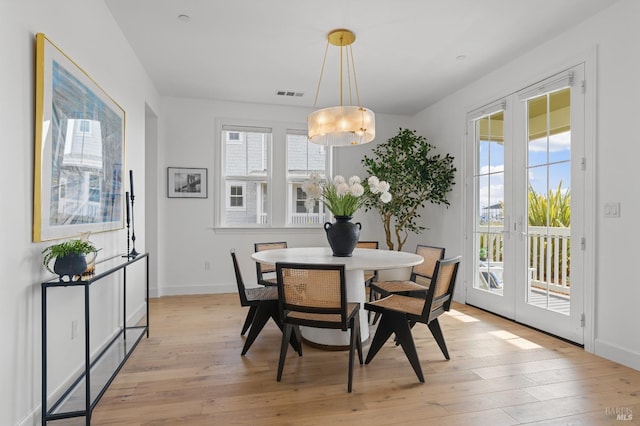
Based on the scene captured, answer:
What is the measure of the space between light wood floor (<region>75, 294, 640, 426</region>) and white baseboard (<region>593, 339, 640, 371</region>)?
63 mm

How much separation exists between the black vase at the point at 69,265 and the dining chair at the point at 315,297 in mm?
1011

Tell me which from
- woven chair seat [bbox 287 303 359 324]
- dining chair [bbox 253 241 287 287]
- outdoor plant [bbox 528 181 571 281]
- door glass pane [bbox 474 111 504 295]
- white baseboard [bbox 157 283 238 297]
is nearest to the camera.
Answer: woven chair seat [bbox 287 303 359 324]

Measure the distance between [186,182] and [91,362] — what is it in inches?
113

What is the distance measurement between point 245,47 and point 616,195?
10.8ft

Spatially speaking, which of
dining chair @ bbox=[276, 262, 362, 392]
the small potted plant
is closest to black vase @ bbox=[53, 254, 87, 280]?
the small potted plant

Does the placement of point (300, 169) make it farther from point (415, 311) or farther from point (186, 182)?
point (415, 311)

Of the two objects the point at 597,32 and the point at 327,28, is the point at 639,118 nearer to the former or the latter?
the point at 597,32

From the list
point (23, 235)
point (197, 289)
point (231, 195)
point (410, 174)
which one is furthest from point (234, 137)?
point (23, 235)

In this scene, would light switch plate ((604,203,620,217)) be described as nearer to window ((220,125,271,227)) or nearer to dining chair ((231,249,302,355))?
dining chair ((231,249,302,355))

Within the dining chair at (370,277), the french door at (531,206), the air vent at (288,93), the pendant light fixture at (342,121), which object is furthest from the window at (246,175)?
the french door at (531,206)

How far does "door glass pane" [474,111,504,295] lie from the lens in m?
4.02

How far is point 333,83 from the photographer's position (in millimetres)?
4449

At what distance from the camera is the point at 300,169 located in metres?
5.50

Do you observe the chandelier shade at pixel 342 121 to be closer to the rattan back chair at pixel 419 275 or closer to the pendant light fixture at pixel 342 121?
the pendant light fixture at pixel 342 121
